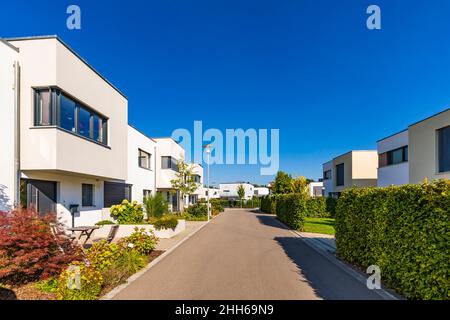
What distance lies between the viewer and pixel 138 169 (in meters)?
19.0

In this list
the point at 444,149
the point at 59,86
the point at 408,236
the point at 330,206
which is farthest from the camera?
the point at 330,206

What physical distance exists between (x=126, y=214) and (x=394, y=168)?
19703 mm

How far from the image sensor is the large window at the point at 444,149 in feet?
46.3

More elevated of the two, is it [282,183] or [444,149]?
[444,149]

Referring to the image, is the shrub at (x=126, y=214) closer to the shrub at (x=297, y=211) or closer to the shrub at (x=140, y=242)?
the shrub at (x=140, y=242)

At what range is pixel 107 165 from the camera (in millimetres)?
12367

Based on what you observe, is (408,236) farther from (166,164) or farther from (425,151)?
(166,164)

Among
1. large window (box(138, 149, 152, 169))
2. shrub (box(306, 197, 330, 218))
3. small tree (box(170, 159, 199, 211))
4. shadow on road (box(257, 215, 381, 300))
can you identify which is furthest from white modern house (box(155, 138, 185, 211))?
shadow on road (box(257, 215, 381, 300))

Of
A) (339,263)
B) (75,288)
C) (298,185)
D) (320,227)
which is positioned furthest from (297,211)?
(298,185)

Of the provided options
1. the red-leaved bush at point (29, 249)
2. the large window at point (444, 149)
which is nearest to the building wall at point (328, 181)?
the large window at point (444, 149)

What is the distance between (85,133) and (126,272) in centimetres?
687

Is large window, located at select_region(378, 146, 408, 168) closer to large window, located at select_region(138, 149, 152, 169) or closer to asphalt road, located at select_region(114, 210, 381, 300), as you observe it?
asphalt road, located at select_region(114, 210, 381, 300)
